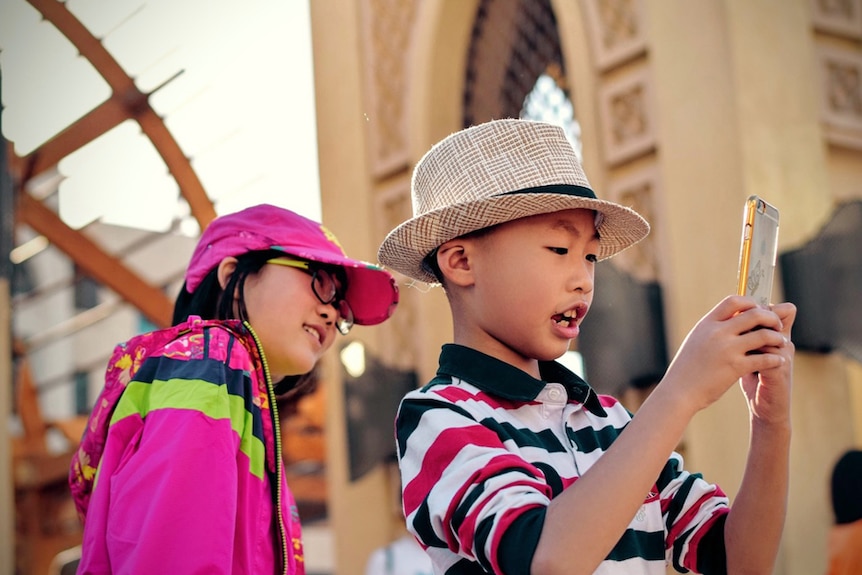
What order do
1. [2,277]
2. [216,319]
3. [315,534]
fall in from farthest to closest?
[315,534]
[2,277]
[216,319]

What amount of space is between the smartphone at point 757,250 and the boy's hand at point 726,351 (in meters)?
0.06

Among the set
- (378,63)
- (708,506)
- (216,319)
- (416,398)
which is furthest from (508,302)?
(378,63)

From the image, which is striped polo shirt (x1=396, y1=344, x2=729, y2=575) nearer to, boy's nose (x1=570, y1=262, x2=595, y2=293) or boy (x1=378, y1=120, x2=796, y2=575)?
boy (x1=378, y1=120, x2=796, y2=575)

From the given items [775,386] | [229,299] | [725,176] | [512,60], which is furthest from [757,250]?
[512,60]

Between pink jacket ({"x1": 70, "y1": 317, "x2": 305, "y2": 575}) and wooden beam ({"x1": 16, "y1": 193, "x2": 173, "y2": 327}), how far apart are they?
5.69 feet

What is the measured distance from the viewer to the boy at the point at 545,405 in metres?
1.32

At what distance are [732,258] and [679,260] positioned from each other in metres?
0.23

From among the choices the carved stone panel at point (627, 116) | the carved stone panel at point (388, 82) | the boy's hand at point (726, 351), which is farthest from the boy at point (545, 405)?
the carved stone panel at point (627, 116)

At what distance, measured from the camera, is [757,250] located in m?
1.49

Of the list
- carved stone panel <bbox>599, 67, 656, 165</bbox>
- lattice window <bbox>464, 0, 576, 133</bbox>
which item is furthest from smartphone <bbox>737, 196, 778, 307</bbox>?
lattice window <bbox>464, 0, 576, 133</bbox>

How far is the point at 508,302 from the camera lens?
1598 mm

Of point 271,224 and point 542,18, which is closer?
point 271,224

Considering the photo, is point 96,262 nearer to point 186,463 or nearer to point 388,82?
point 388,82

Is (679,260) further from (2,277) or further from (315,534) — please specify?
(315,534)
